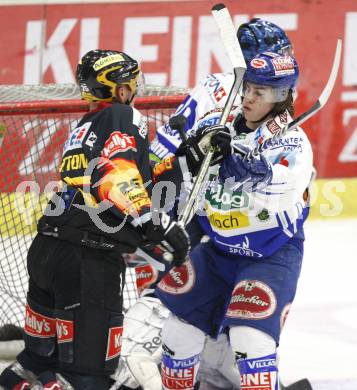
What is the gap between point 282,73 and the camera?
3.67m

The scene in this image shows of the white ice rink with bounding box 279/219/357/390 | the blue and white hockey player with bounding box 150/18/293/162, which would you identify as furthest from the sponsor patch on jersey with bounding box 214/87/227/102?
the white ice rink with bounding box 279/219/357/390

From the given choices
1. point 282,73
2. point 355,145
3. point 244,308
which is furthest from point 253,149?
point 355,145

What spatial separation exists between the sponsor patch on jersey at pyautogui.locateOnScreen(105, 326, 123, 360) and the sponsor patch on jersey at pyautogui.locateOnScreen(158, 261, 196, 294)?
0.23 metres

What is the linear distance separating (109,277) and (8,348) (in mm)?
1105

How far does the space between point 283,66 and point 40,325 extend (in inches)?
50.7

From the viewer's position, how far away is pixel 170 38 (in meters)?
6.88

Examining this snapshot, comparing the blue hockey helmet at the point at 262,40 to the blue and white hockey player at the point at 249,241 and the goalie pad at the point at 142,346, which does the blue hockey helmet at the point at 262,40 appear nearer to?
the blue and white hockey player at the point at 249,241

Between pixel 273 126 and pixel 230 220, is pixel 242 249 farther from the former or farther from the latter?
pixel 273 126

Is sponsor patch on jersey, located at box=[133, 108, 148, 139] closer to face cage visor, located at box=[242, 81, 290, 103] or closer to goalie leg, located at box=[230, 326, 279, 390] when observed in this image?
face cage visor, located at box=[242, 81, 290, 103]

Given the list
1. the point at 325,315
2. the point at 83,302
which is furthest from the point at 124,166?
the point at 325,315

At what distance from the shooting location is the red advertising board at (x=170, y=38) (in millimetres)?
6785

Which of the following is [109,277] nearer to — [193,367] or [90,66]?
[193,367]

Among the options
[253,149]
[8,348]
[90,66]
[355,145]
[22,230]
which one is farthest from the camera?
[355,145]

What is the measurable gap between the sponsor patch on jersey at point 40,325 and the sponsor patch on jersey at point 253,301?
744 mm
